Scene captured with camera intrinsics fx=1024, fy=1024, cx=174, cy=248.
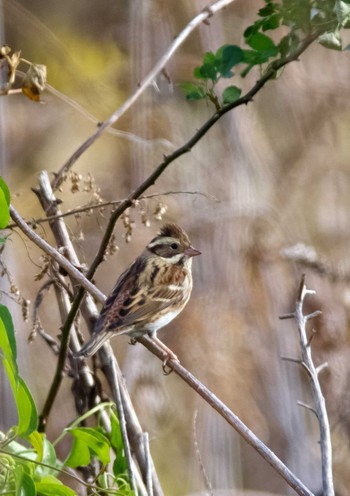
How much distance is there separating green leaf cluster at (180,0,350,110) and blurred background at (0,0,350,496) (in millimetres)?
2148

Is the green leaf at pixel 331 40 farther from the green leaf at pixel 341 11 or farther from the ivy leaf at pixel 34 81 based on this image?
the ivy leaf at pixel 34 81

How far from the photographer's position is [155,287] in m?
3.06

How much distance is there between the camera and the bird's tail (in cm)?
252

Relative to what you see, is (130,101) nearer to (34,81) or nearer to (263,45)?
(34,81)

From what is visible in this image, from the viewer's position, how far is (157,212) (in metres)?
2.60

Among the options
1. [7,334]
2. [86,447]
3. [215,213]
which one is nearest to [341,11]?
[7,334]

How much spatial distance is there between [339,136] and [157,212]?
248cm

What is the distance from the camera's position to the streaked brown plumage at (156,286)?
2.87m

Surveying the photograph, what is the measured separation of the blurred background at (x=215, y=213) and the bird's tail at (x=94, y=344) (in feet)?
5.36

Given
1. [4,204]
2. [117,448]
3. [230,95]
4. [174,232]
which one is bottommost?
[117,448]

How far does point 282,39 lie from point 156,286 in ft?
3.51

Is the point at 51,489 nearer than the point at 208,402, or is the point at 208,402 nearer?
the point at 51,489

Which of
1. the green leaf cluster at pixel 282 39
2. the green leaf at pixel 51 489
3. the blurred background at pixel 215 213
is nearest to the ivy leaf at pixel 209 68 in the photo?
the green leaf cluster at pixel 282 39

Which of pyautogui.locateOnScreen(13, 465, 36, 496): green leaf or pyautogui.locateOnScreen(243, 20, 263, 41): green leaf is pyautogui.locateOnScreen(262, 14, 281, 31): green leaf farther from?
pyautogui.locateOnScreen(13, 465, 36, 496): green leaf
